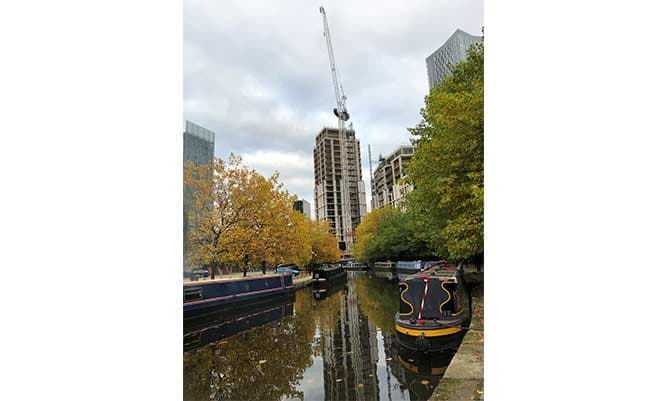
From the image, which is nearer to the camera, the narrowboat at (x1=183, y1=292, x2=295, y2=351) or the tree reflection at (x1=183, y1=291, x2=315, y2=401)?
the tree reflection at (x1=183, y1=291, x2=315, y2=401)

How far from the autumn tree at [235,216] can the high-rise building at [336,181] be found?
26.3m

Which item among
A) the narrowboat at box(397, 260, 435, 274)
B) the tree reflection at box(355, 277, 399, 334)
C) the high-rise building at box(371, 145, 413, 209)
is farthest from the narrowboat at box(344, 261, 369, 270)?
the tree reflection at box(355, 277, 399, 334)

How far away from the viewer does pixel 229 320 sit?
32.0ft

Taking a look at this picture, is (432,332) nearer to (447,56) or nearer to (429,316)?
(429,316)

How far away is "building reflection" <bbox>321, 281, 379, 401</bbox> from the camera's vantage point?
4.30 metres

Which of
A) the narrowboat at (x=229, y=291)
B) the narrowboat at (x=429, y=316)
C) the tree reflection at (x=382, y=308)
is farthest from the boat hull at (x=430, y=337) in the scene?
the narrowboat at (x=229, y=291)

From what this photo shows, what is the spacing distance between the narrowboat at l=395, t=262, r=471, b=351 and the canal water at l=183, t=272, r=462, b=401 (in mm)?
186

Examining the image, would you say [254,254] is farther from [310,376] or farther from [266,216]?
[310,376]

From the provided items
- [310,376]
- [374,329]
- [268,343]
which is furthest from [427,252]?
[310,376]

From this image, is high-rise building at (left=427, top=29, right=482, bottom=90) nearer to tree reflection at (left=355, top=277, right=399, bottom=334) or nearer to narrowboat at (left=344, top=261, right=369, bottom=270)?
tree reflection at (left=355, top=277, right=399, bottom=334)

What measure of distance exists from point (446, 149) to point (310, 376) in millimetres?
3766
